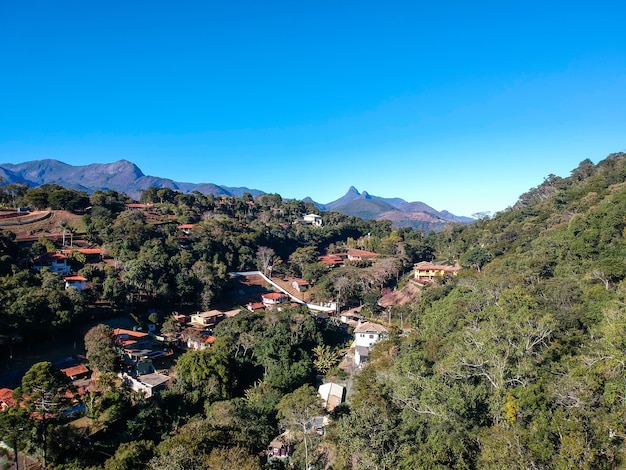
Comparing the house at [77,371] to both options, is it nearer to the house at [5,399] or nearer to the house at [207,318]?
the house at [5,399]

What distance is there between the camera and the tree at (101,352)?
61.9 feet

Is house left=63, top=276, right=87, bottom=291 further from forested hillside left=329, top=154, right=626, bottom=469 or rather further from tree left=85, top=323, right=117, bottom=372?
forested hillside left=329, top=154, right=626, bottom=469

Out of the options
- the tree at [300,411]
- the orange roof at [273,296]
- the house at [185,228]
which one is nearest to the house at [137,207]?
the house at [185,228]

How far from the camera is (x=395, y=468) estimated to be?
9164 mm

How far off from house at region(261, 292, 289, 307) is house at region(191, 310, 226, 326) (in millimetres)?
5100

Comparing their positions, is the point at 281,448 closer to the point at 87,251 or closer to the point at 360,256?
the point at 87,251

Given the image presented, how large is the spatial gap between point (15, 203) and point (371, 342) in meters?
42.5

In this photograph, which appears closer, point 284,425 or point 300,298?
point 284,425

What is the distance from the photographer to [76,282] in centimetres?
2752

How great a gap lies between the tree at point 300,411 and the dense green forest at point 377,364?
0.23 feet

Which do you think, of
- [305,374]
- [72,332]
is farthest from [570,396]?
[72,332]

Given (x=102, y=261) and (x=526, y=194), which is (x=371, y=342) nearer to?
(x=102, y=261)

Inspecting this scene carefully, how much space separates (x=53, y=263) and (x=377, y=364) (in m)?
26.1

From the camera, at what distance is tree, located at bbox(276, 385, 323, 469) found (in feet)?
41.9
